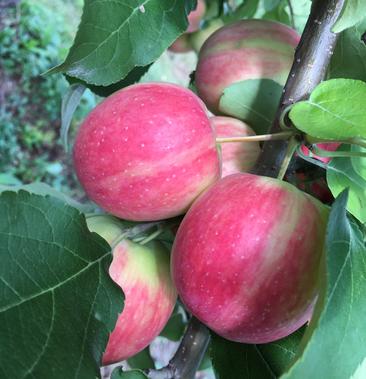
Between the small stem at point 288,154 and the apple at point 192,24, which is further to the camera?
the apple at point 192,24

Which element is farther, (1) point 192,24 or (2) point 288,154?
(1) point 192,24

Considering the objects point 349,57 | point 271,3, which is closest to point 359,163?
point 349,57

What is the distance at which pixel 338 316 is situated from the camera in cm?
41

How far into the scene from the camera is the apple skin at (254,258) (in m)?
0.48

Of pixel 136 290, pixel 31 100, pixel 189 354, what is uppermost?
pixel 136 290

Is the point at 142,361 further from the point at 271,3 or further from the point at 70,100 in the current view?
the point at 271,3

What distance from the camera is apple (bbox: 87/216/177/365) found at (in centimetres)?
59

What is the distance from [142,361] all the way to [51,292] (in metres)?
0.46

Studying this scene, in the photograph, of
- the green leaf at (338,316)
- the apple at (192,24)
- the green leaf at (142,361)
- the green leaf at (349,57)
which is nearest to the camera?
the green leaf at (338,316)

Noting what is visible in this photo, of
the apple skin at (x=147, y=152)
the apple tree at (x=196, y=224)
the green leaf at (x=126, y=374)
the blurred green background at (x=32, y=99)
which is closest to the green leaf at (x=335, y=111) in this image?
the apple tree at (x=196, y=224)

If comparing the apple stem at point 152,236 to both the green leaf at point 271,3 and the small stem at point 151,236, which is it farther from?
the green leaf at point 271,3

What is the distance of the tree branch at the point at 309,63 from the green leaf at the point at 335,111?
61 millimetres

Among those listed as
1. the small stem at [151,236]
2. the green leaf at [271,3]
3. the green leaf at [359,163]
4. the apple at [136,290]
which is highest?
the green leaf at [271,3]

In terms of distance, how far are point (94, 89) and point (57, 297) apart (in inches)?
12.5
